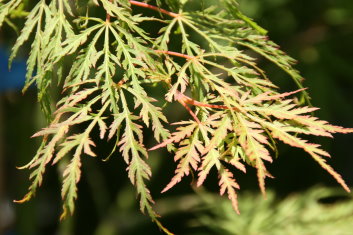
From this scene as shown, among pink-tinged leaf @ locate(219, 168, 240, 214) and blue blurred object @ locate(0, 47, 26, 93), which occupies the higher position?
pink-tinged leaf @ locate(219, 168, 240, 214)

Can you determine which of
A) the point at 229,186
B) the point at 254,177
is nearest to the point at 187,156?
the point at 229,186

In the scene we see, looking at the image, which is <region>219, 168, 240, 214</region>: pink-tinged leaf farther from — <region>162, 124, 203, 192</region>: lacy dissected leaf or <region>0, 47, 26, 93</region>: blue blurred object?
<region>0, 47, 26, 93</region>: blue blurred object

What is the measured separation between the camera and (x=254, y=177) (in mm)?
2502

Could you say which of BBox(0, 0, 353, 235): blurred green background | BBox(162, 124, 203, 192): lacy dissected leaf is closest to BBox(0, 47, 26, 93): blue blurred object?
BBox(0, 0, 353, 235): blurred green background

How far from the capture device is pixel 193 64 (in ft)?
2.20

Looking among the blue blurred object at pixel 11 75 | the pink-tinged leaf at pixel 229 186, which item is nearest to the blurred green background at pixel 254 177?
the blue blurred object at pixel 11 75

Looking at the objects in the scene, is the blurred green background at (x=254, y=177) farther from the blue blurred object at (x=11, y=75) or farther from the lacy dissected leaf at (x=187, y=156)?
the lacy dissected leaf at (x=187, y=156)

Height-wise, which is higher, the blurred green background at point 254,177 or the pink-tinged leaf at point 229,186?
the pink-tinged leaf at point 229,186

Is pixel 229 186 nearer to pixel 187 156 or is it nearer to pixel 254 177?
pixel 187 156

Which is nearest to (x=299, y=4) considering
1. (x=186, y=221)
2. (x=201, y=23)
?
(x=186, y=221)

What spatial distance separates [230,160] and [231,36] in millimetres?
214

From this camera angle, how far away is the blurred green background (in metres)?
1.73

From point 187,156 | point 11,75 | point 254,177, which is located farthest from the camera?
point 254,177

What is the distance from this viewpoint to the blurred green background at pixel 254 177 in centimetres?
173
